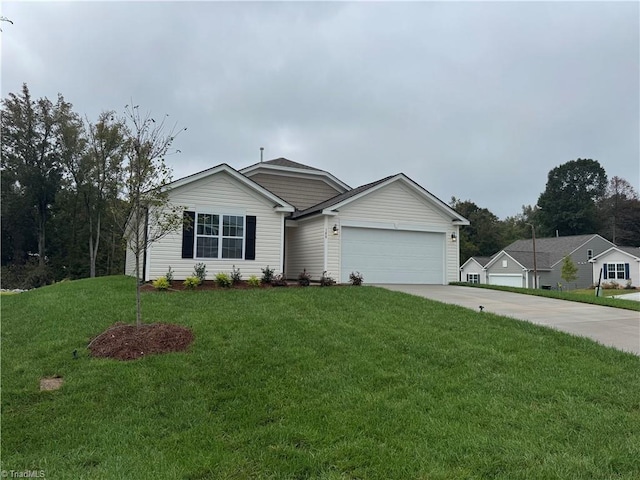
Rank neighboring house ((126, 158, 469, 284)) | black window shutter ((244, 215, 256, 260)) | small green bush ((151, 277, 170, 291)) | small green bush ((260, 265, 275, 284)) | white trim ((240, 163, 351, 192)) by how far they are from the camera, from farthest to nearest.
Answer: white trim ((240, 163, 351, 192))
black window shutter ((244, 215, 256, 260))
neighboring house ((126, 158, 469, 284))
small green bush ((260, 265, 275, 284))
small green bush ((151, 277, 170, 291))

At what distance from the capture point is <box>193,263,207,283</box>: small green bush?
13508 mm

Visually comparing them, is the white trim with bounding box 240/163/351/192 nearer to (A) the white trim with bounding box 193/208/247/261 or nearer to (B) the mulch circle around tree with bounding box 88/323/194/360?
(A) the white trim with bounding box 193/208/247/261

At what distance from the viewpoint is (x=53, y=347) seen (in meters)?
6.96

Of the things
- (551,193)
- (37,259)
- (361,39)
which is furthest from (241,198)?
(551,193)

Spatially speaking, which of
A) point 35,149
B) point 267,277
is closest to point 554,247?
point 267,277

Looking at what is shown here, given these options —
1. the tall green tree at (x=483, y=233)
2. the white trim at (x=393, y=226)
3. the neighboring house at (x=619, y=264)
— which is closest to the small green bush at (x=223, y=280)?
the white trim at (x=393, y=226)

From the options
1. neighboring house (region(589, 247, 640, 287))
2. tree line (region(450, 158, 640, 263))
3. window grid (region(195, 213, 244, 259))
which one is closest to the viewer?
window grid (region(195, 213, 244, 259))

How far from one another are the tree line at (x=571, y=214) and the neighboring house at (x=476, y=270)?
5.21 m

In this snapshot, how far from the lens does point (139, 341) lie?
6832 millimetres

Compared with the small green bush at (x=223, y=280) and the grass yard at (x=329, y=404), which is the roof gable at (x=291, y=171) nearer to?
the small green bush at (x=223, y=280)

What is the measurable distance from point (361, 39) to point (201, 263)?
843 cm

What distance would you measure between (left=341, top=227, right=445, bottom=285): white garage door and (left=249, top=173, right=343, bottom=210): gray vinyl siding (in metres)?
4.35

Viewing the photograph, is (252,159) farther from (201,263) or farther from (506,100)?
(506,100)

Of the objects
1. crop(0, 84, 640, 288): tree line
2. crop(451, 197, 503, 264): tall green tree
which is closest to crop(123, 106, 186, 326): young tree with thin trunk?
crop(0, 84, 640, 288): tree line
